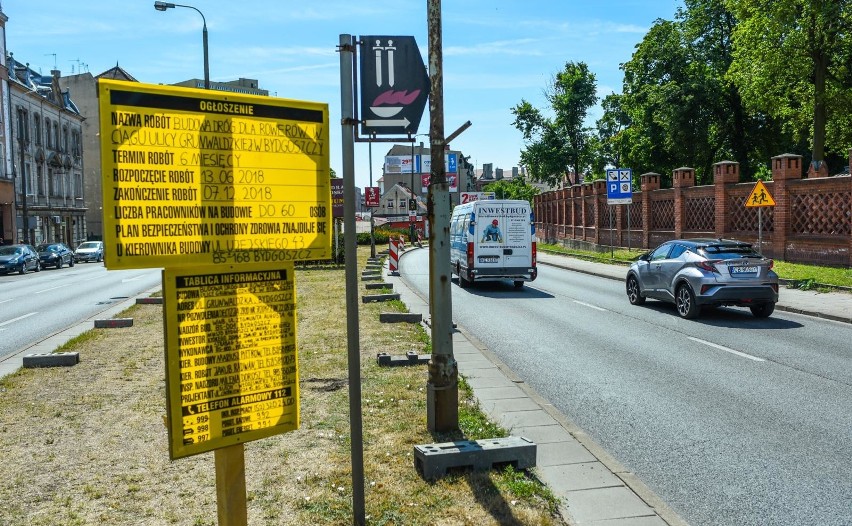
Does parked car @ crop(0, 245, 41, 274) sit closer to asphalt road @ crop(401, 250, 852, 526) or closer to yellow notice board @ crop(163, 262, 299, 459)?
asphalt road @ crop(401, 250, 852, 526)

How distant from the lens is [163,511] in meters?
5.00

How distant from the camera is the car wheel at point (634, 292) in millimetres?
17844

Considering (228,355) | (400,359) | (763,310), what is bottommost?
(763,310)

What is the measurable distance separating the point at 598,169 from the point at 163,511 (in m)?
68.1

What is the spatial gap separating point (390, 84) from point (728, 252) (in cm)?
1183

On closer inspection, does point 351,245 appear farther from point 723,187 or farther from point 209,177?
point 723,187

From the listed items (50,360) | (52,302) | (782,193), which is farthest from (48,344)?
(782,193)

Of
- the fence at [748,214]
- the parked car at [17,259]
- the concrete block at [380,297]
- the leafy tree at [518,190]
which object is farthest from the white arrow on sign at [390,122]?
the leafy tree at [518,190]

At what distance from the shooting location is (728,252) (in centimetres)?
1510

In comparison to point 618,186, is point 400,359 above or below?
below

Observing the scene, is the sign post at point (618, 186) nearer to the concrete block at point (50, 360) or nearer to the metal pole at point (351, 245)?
the concrete block at point (50, 360)

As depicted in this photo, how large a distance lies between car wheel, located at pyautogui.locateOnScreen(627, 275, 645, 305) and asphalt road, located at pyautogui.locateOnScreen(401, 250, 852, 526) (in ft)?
2.71

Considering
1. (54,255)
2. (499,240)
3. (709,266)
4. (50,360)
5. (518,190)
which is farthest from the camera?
(518,190)

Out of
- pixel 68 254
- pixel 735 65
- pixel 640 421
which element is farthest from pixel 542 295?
pixel 68 254
